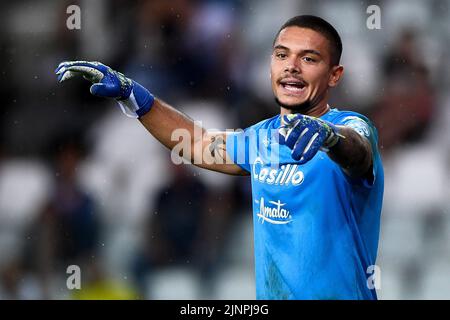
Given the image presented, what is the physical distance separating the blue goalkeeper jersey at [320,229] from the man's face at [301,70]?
0.14 m

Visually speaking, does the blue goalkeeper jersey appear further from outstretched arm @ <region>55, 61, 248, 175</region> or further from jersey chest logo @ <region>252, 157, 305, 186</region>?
outstretched arm @ <region>55, 61, 248, 175</region>

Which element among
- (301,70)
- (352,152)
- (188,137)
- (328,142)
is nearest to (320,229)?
(352,152)

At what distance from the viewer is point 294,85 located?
429 cm

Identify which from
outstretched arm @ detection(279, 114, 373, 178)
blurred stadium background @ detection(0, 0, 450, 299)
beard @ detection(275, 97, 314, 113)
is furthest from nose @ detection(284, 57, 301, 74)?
blurred stadium background @ detection(0, 0, 450, 299)

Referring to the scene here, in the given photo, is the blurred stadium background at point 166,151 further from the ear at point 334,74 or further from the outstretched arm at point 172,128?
the ear at point 334,74

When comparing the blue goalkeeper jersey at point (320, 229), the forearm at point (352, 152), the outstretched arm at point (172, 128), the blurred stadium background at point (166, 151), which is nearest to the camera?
the forearm at point (352, 152)

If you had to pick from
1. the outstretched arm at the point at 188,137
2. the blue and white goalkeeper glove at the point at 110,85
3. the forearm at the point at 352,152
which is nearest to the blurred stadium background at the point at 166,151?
the outstretched arm at the point at 188,137

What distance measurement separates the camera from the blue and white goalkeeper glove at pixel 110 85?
179 inches

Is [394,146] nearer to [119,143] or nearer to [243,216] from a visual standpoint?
[243,216]

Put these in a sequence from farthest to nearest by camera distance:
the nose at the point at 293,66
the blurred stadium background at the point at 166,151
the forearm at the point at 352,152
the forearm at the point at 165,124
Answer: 1. the blurred stadium background at the point at 166,151
2. the forearm at the point at 165,124
3. the nose at the point at 293,66
4. the forearm at the point at 352,152

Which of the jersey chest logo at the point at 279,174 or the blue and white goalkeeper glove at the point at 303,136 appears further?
the jersey chest logo at the point at 279,174

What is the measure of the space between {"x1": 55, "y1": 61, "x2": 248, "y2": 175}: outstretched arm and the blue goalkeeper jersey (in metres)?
0.54

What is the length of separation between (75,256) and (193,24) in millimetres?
2277

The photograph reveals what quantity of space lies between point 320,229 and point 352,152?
532 millimetres
